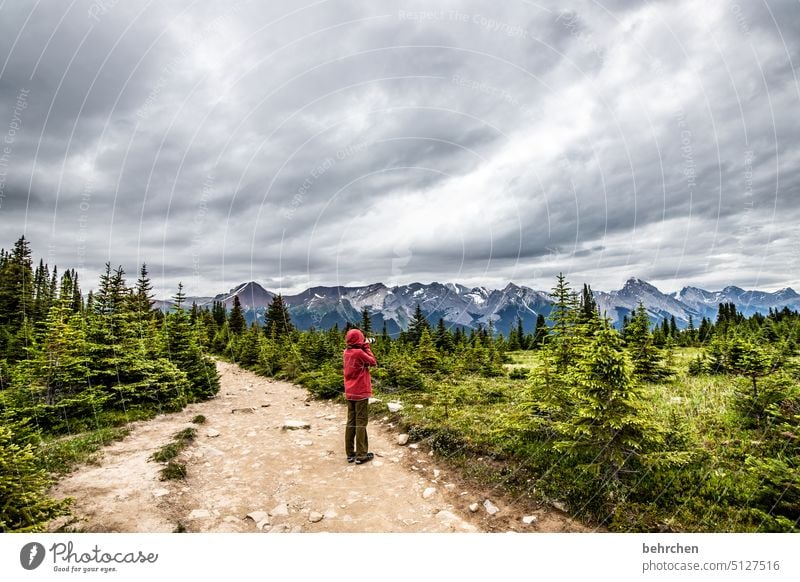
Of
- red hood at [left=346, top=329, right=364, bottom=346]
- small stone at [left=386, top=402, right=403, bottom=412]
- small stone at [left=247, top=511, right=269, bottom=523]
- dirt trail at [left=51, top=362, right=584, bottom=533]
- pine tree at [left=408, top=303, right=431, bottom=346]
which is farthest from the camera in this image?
pine tree at [left=408, top=303, right=431, bottom=346]

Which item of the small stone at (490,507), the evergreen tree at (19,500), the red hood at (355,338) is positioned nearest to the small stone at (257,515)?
the evergreen tree at (19,500)

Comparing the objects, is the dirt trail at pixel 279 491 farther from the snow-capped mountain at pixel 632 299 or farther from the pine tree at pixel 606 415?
the snow-capped mountain at pixel 632 299

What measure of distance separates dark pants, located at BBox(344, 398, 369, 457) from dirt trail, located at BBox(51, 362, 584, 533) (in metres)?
0.39

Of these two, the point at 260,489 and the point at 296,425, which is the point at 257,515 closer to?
the point at 260,489

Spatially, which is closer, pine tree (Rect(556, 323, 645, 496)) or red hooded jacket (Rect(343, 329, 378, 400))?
pine tree (Rect(556, 323, 645, 496))

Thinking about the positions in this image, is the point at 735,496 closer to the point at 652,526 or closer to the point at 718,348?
the point at 652,526

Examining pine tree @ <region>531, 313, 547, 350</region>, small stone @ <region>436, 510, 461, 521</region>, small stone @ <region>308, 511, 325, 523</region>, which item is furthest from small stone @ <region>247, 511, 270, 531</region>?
pine tree @ <region>531, 313, 547, 350</region>

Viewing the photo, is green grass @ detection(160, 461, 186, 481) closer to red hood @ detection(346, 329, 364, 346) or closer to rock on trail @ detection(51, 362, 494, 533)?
rock on trail @ detection(51, 362, 494, 533)

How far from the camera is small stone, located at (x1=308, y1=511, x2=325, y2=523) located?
5706mm

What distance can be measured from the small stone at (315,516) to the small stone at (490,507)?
274 cm

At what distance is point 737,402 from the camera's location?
319 inches

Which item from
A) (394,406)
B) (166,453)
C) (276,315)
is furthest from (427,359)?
(276,315)
